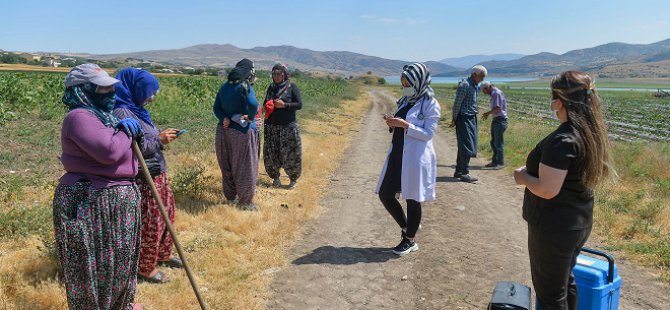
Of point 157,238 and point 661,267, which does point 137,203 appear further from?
point 661,267

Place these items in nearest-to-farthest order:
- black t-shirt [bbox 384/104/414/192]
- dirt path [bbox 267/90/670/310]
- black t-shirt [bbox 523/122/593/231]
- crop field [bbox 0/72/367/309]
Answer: black t-shirt [bbox 523/122/593/231], crop field [bbox 0/72/367/309], dirt path [bbox 267/90/670/310], black t-shirt [bbox 384/104/414/192]

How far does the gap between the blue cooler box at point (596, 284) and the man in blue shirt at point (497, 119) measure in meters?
6.12

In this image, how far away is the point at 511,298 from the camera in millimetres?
2969

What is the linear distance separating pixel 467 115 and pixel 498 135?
1.49 meters

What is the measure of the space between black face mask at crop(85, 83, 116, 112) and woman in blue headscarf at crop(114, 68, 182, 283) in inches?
28.2

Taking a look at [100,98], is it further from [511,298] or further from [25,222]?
[511,298]

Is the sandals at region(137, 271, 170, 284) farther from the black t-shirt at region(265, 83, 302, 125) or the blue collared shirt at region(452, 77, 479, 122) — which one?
the blue collared shirt at region(452, 77, 479, 122)

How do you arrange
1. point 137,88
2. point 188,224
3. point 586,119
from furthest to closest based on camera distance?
point 188,224, point 137,88, point 586,119

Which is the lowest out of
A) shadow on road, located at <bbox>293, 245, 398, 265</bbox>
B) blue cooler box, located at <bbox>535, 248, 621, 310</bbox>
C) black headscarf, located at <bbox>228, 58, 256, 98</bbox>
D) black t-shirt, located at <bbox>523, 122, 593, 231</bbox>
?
shadow on road, located at <bbox>293, 245, 398, 265</bbox>

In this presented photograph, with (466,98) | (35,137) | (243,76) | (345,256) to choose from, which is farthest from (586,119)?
(35,137)

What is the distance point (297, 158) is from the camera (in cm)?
746

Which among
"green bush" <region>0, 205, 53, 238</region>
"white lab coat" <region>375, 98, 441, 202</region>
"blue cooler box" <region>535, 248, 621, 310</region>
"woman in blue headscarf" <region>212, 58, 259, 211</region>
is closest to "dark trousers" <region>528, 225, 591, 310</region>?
"blue cooler box" <region>535, 248, 621, 310</region>

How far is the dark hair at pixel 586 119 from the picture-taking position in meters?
2.49

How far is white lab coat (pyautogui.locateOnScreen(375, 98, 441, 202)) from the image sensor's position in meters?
4.50
